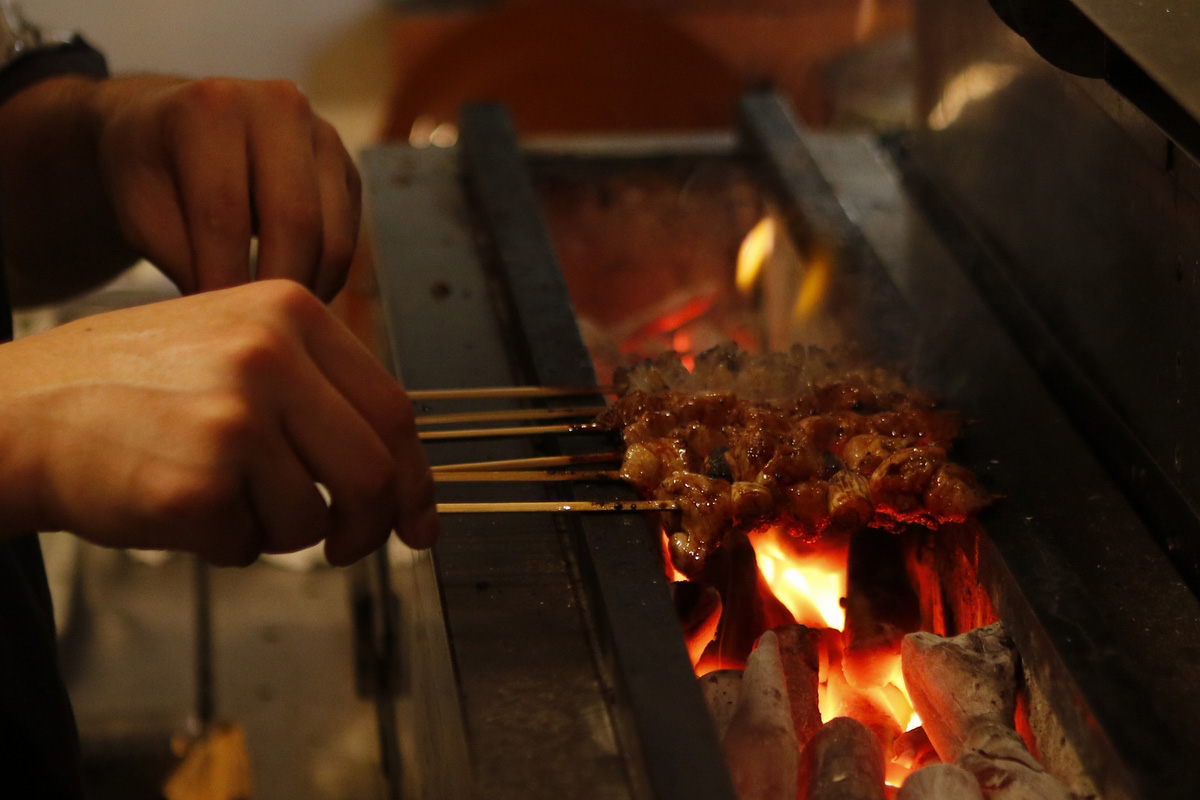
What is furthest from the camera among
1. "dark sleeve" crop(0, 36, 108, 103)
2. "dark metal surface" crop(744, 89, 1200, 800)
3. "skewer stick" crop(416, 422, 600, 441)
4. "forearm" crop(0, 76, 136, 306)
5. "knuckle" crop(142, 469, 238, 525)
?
"dark sleeve" crop(0, 36, 108, 103)

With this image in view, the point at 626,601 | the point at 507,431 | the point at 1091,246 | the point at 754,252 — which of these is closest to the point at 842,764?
the point at 626,601

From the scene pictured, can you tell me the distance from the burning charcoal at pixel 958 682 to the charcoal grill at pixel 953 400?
0.04 m

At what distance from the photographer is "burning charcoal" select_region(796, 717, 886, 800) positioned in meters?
1.31

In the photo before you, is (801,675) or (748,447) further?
(748,447)

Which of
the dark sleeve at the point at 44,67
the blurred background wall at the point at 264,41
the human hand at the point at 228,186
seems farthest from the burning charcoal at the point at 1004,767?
the blurred background wall at the point at 264,41

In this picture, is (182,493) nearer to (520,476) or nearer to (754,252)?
(520,476)

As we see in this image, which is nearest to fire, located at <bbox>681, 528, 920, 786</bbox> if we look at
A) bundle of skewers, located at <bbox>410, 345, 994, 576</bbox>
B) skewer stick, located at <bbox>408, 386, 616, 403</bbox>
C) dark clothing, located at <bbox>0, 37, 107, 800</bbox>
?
bundle of skewers, located at <bbox>410, 345, 994, 576</bbox>

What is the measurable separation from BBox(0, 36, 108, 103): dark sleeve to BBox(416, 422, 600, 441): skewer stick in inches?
43.9

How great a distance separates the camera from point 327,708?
133 inches

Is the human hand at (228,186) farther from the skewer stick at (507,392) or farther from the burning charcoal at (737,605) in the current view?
the burning charcoal at (737,605)

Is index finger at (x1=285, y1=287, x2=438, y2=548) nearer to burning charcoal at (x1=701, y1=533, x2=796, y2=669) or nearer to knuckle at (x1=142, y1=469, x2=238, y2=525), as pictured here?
knuckle at (x1=142, y1=469, x2=238, y2=525)

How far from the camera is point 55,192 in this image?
2107 millimetres

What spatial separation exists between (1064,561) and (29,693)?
5.17 feet

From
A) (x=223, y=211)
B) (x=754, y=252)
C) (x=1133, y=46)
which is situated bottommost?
(x=754, y=252)
